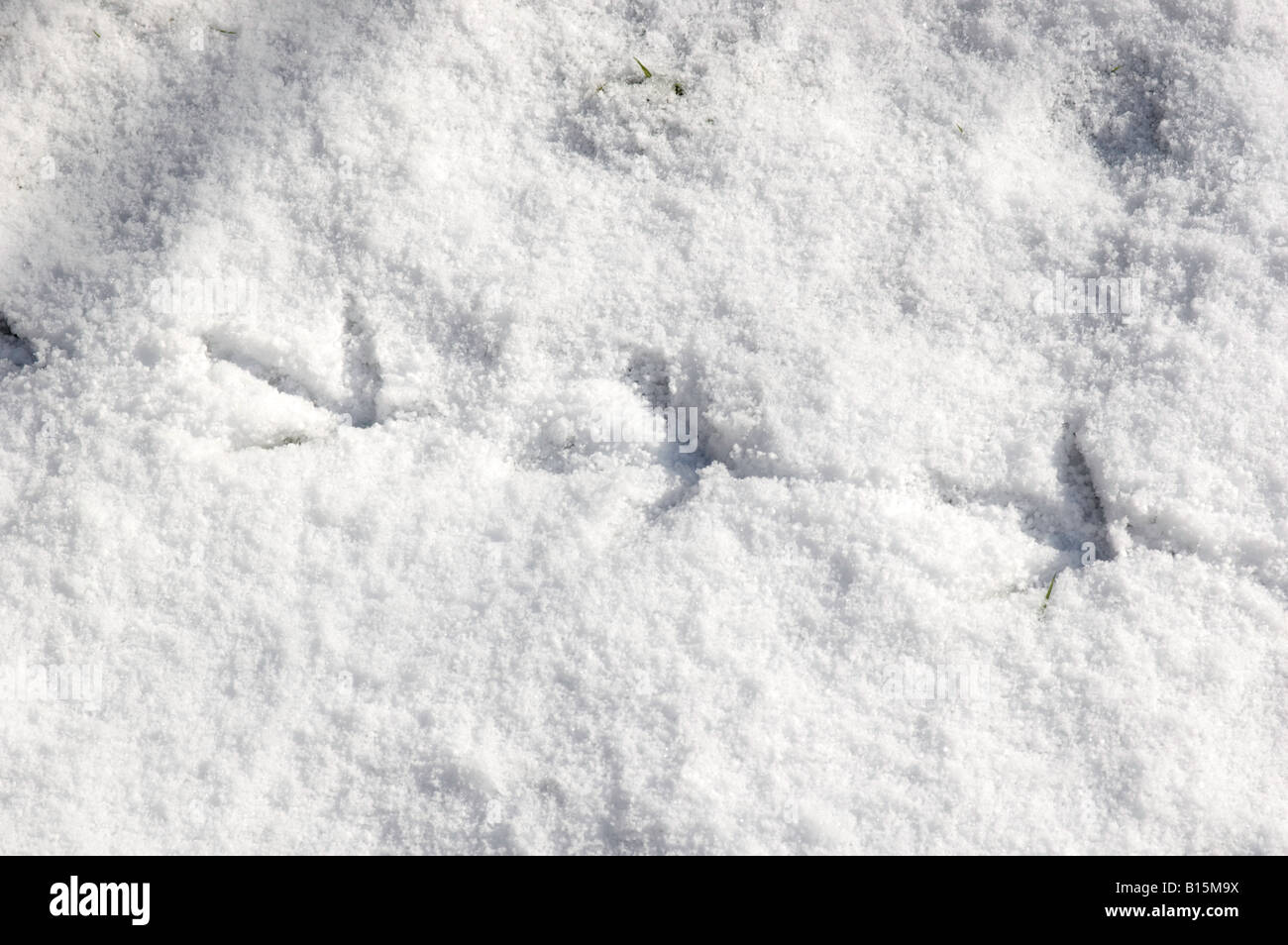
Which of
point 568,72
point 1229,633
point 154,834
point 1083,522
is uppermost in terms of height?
point 568,72

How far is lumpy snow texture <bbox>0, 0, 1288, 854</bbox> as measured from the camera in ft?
5.63

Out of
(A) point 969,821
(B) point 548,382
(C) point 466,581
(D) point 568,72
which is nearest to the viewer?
(A) point 969,821

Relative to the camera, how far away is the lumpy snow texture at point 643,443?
5.63 ft

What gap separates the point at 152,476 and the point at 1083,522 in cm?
175

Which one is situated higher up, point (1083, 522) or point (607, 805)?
point (1083, 522)

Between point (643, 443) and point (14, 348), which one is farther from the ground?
point (14, 348)

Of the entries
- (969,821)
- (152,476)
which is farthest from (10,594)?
(969,821)

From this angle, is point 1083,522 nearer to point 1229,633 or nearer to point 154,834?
point 1229,633

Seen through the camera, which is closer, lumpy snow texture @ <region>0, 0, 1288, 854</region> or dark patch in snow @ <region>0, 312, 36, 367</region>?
lumpy snow texture @ <region>0, 0, 1288, 854</region>

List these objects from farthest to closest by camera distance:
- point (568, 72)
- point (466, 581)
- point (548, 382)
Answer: point (568, 72), point (548, 382), point (466, 581)

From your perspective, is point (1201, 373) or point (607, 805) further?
point (1201, 373)

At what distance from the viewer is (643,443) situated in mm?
1920

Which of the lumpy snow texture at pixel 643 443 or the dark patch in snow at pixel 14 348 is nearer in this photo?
the lumpy snow texture at pixel 643 443

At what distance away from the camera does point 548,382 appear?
1948 mm
